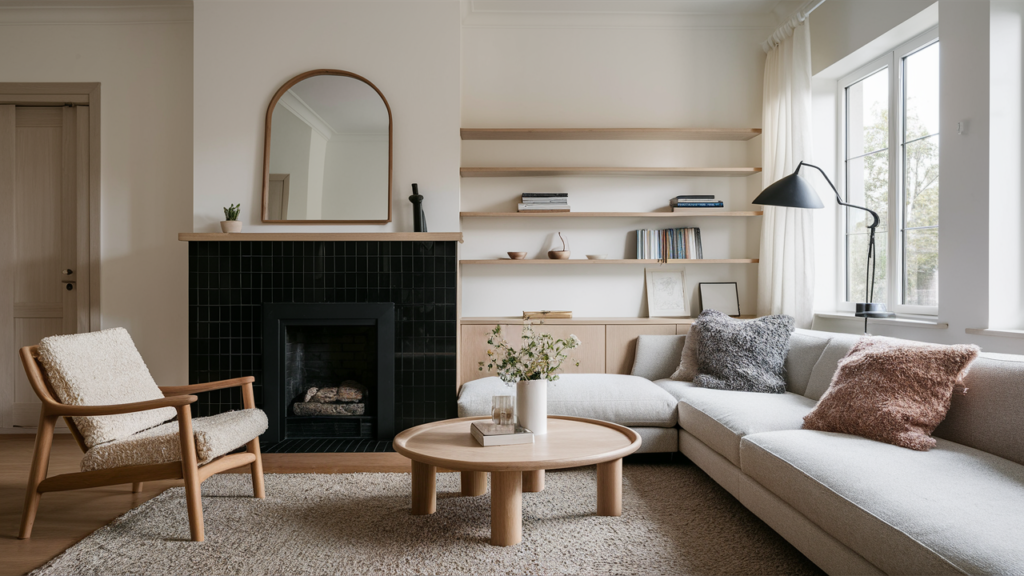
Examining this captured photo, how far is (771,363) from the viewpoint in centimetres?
329

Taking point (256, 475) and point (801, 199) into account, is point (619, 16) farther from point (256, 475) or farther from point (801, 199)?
point (256, 475)

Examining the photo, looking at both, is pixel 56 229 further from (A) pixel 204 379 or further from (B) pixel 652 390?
(B) pixel 652 390

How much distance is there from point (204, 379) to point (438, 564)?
2359 millimetres

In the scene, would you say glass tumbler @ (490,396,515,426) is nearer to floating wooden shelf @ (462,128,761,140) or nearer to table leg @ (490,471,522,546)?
table leg @ (490,471,522,546)

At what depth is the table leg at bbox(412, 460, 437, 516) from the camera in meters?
2.46

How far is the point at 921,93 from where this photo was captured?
321 centimetres

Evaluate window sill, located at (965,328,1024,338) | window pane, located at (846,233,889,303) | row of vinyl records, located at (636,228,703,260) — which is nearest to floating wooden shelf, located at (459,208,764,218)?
row of vinyl records, located at (636,228,703,260)

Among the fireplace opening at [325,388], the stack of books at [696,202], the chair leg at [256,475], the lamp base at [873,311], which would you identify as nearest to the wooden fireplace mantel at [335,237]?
the fireplace opening at [325,388]

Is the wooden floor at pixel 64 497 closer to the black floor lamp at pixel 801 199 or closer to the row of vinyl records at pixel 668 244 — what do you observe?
the row of vinyl records at pixel 668 244

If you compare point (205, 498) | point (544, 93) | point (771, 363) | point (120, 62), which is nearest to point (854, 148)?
point (771, 363)

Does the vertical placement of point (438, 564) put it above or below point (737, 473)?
below

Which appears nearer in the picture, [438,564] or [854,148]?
[438,564]

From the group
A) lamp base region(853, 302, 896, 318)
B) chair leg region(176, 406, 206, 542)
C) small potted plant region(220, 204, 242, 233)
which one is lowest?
chair leg region(176, 406, 206, 542)

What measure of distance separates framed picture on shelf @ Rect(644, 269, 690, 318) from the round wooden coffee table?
69.1 inches
